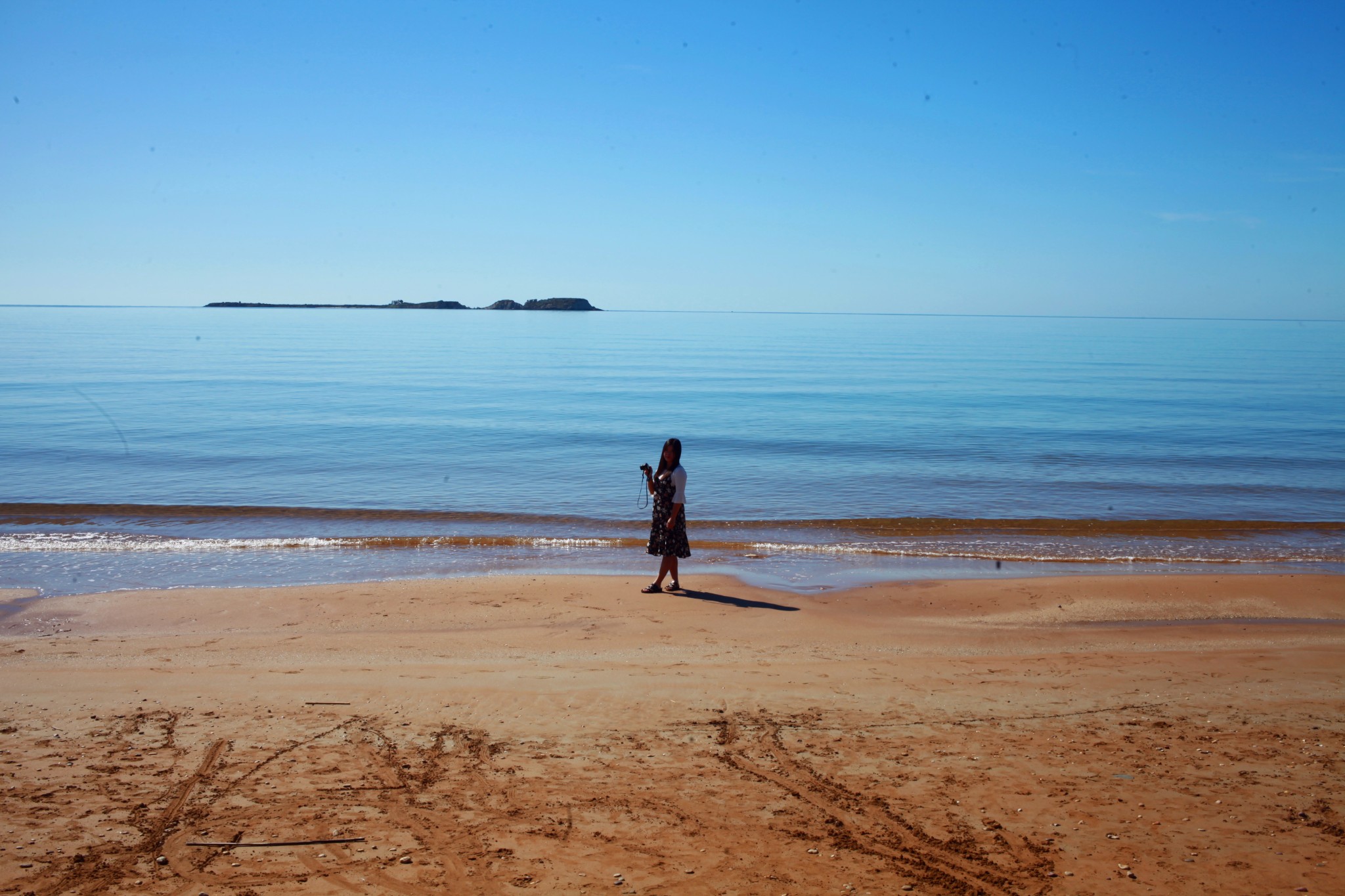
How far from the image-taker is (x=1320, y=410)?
3111 centimetres

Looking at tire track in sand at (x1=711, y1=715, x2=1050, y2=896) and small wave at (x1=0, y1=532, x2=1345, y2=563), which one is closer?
tire track in sand at (x1=711, y1=715, x2=1050, y2=896)

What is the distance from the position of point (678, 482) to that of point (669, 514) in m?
0.46

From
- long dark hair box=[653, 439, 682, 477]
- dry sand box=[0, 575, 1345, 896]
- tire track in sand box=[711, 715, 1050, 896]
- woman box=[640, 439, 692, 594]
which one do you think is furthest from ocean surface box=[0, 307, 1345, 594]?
tire track in sand box=[711, 715, 1050, 896]

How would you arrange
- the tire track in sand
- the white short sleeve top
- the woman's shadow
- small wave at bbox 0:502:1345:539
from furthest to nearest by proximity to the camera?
small wave at bbox 0:502:1345:539 → the white short sleeve top → the woman's shadow → the tire track in sand

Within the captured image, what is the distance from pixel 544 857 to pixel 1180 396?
3847cm

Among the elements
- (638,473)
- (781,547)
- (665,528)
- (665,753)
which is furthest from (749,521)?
(665,753)

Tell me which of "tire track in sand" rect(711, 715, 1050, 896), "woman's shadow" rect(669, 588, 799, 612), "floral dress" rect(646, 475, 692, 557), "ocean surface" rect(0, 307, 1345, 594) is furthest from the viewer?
"ocean surface" rect(0, 307, 1345, 594)

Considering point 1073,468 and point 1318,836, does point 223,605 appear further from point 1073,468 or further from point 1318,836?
point 1073,468

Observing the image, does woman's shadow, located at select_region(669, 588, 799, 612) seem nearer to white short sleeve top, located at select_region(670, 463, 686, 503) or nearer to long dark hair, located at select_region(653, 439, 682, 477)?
white short sleeve top, located at select_region(670, 463, 686, 503)

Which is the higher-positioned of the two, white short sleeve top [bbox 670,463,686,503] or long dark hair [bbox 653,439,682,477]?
long dark hair [bbox 653,439,682,477]

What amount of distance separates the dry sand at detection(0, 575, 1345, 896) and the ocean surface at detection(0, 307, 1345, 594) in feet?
10.5

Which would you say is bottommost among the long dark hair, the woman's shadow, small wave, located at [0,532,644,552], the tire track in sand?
small wave, located at [0,532,644,552]

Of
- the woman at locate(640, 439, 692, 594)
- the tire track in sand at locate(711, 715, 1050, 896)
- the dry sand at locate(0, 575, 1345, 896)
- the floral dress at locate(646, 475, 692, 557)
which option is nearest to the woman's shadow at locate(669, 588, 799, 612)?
the woman at locate(640, 439, 692, 594)

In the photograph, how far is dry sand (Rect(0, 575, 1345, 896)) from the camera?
4.22 m
